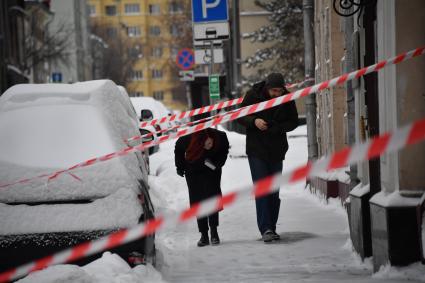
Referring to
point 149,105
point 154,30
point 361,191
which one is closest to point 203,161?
point 361,191

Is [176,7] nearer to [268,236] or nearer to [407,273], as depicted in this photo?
[268,236]

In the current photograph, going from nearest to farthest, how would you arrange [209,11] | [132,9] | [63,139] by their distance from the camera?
[63,139] → [209,11] → [132,9]

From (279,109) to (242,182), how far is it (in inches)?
227

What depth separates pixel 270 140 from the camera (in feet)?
30.0

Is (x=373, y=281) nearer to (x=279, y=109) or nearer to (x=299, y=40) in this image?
(x=279, y=109)

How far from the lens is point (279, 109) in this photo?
9.23 metres

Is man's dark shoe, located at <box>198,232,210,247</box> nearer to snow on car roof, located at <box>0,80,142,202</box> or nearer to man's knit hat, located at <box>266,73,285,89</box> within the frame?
man's knit hat, located at <box>266,73,285,89</box>

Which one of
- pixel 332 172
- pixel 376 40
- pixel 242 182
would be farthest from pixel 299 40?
pixel 376 40

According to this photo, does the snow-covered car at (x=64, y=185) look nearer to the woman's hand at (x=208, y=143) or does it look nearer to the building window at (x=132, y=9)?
the woman's hand at (x=208, y=143)

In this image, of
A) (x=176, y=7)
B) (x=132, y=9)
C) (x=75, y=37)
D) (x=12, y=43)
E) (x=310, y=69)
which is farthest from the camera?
(x=132, y=9)

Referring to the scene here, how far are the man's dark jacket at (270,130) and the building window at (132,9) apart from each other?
109 meters

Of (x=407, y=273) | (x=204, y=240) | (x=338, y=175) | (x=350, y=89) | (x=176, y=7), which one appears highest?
(x=176, y=7)

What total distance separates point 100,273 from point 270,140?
3.74 metres

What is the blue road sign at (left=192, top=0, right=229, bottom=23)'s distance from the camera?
12.7 m
